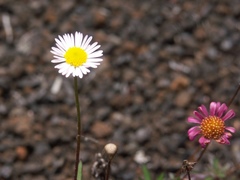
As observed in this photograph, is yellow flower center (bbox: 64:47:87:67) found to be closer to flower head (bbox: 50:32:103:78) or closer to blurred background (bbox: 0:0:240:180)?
flower head (bbox: 50:32:103:78)

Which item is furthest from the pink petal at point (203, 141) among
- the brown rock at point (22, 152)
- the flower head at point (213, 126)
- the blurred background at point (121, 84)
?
the brown rock at point (22, 152)

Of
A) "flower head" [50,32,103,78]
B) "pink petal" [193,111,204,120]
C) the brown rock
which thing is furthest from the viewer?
the brown rock

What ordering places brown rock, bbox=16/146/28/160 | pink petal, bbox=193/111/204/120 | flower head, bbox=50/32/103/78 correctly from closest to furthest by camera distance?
flower head, bbox=50/32/103/78
pink petal, bbox=193/111/204/120
brown rock, bbox=16/146/28/160

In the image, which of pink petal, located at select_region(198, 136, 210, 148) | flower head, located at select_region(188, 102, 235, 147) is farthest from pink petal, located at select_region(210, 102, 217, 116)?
pink petal, located at select_region(198, 136, 210, 148)

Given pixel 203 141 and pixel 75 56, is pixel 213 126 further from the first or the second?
pixel 75 56

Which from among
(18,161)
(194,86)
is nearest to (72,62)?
(18,161)

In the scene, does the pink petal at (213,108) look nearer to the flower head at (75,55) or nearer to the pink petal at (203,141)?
the pink petal at (203,141)
